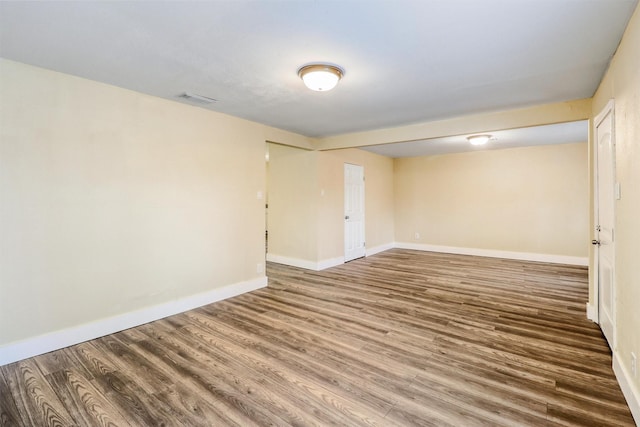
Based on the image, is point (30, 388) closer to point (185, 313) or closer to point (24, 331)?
point (24, 331)

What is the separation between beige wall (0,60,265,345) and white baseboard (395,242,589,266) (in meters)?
5.23

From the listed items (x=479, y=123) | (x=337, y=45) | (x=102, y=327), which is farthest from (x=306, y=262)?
(x=337, y=45)

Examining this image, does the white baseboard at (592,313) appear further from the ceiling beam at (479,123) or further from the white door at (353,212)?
the white door at (353,212)

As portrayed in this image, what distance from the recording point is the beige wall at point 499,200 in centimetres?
604

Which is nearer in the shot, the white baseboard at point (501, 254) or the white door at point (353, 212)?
the white baseboard at point (501, 254)

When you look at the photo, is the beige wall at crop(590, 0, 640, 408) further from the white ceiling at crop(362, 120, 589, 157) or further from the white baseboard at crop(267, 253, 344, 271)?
the white baseboard at crop(267, 253, 344, 271)

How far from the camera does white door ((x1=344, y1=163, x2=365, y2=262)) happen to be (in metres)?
6.36

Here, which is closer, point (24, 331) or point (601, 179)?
point (24, 331)

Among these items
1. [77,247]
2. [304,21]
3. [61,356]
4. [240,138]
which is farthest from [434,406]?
[240,138]

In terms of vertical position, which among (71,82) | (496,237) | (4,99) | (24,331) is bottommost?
(24,331)

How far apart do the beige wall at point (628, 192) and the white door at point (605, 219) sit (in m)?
0.23

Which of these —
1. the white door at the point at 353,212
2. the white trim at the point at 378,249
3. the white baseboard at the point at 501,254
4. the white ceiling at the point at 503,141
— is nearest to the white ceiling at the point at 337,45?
the white ceiling at the point at 503,141

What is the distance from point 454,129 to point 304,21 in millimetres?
2877

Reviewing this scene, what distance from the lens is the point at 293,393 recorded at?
2086 millimetres
